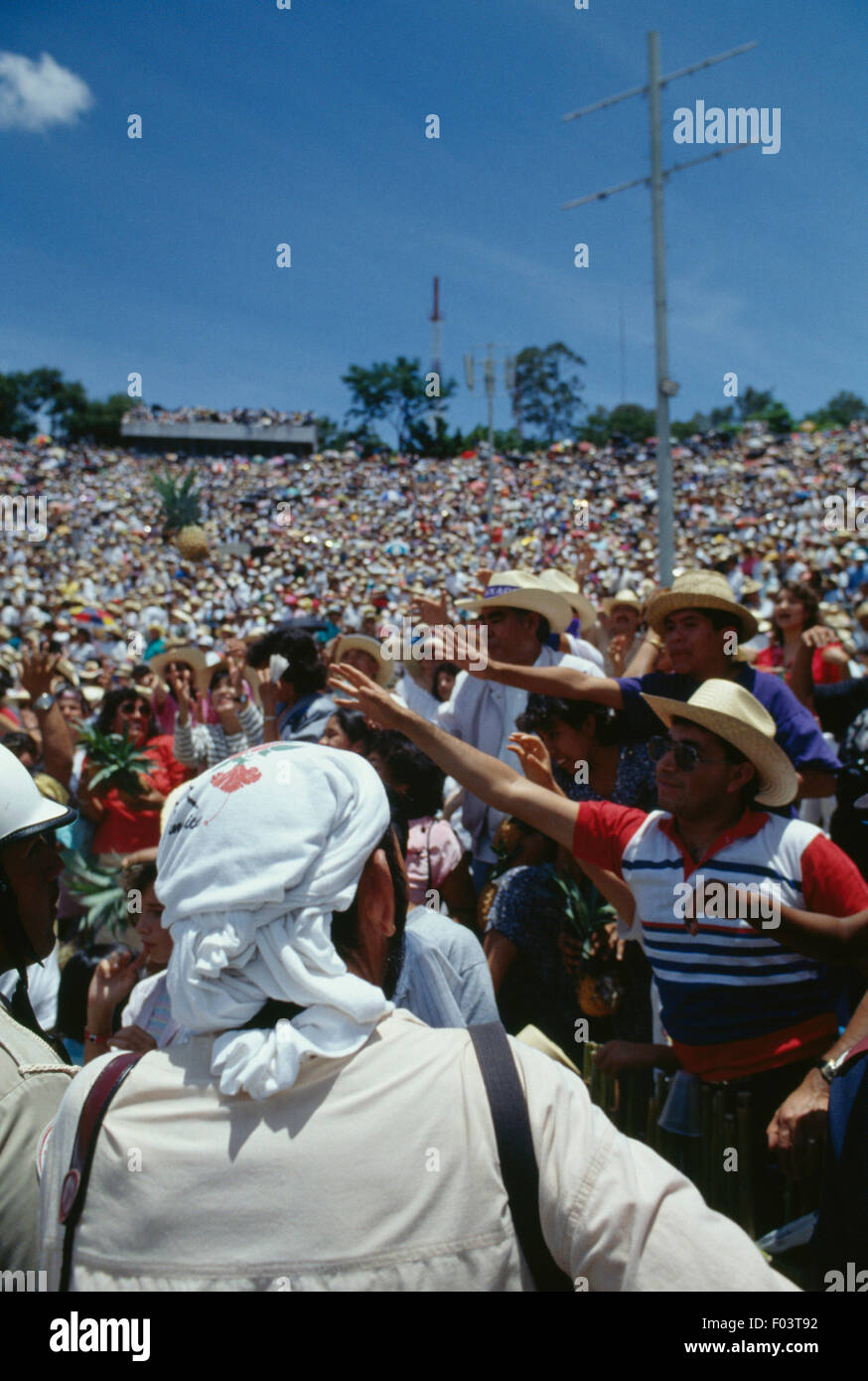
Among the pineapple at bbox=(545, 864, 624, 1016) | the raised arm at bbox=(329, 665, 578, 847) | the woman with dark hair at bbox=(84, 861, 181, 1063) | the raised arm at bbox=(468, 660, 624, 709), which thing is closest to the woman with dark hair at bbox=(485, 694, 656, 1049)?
the pineapple at bbox=(545, 864, 624, 1016)

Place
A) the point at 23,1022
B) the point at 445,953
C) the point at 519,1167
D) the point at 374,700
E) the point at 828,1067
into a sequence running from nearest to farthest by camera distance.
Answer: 1. the point at 519,1167
2. the point at 23,1022
3. the point at 828,1067
4. the point at 445,953
5. the point at 374,700

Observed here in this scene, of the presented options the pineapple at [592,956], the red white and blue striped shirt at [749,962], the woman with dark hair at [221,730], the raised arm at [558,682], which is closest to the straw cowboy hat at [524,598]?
the raised arm at [558,682]

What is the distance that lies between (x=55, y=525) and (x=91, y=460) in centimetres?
1754

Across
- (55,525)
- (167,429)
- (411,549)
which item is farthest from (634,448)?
(167,429)

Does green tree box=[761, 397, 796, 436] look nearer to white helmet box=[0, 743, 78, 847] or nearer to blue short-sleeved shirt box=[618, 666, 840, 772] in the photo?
blue short-sleeved shirt box=[618, 666, 840, 772]

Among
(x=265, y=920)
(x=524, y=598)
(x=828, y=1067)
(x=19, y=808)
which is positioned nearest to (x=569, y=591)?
(x=524, y=598)

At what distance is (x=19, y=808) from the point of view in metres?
1.79

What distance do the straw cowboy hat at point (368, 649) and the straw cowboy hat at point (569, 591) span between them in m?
0.98

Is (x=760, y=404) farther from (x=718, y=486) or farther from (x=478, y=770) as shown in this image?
(x=478, y=770)

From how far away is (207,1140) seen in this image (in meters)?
1.09

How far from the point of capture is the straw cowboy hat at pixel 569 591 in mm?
4638

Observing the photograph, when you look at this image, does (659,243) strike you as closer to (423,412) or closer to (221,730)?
(221,730)

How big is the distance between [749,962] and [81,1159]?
161 cm

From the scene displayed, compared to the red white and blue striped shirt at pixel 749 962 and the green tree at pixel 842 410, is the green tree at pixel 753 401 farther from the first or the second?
the red white and blue striped shirt at pixel 749 962
